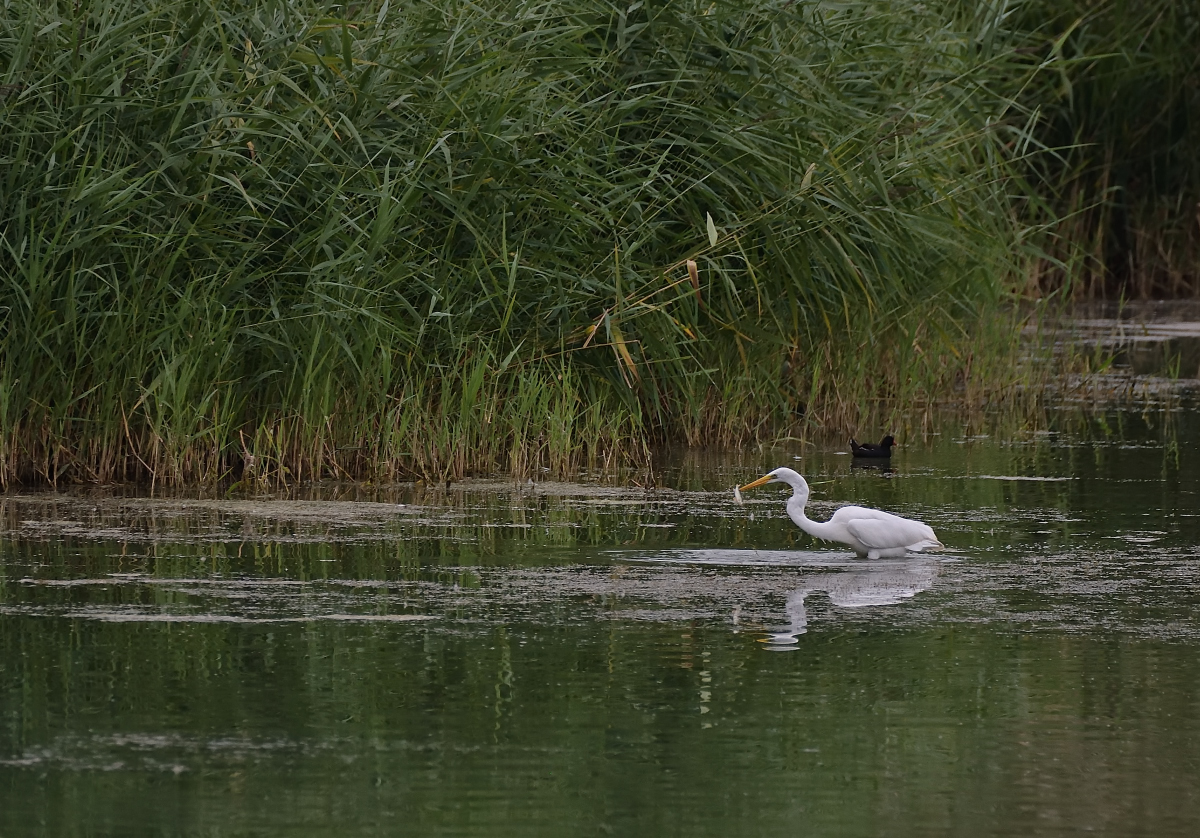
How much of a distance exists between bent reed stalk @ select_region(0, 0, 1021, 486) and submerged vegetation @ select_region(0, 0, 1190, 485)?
0.02 meters

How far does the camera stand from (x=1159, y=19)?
1969 centimetres

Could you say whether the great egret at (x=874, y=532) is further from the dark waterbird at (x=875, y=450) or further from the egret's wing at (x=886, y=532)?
the dark waterbird at (x=875, y=450)

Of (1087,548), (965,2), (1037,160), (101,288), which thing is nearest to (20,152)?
(101,288)

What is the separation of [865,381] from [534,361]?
2430 millimetres

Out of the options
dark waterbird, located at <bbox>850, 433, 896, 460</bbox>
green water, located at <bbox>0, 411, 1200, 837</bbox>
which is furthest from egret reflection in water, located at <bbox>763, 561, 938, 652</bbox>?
dark waterbird, located at <bbox>850, 433, 896, 460</bbox>

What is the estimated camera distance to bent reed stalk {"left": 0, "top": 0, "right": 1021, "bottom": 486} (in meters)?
8.99

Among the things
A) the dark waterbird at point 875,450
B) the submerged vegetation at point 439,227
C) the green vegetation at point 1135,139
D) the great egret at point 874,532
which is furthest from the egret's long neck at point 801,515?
the green vegetation at point 1135,139

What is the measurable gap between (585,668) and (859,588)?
1.63 metres

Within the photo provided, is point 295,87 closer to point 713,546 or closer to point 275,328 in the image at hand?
point 275,328

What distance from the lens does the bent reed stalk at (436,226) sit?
8.99 metres

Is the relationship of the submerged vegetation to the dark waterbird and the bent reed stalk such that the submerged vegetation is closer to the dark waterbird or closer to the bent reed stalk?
the bent reed stalk

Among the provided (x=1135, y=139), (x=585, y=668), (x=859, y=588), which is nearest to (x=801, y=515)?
(x=859, y=588)

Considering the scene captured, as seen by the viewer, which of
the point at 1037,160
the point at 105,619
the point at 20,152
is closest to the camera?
the point at 105,619

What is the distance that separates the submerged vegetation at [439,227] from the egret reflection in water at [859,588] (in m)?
2.47
